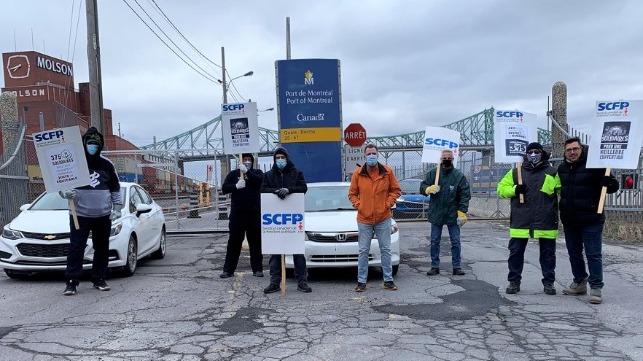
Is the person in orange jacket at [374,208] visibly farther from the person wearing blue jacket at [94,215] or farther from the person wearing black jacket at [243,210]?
the person wearing blue jacket at [94,215]

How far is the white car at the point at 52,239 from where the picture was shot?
7.20 meters

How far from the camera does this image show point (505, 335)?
4820 mm

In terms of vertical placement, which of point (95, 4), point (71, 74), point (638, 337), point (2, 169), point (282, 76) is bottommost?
point (638, 337)

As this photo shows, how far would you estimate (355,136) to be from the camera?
48.9ft

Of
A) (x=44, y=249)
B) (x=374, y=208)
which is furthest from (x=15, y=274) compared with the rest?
(x=374, y=208)

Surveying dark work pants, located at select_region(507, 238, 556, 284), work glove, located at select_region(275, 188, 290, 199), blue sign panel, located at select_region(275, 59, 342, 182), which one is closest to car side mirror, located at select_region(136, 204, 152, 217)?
work glove, located at select_region(275, 188, 290, 199)

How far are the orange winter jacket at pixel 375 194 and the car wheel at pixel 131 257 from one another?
11.2ft

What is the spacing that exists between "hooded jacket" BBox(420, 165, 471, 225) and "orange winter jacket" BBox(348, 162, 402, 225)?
0.97 m

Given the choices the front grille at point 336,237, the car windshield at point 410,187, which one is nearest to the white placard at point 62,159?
the front grille at point 336,237

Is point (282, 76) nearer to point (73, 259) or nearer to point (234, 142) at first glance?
point (234, 142)

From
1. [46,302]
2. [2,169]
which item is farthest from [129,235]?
[2,169]

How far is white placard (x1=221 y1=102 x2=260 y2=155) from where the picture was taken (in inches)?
326

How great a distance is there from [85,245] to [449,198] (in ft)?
15.8

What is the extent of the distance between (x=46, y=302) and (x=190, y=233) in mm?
7717
